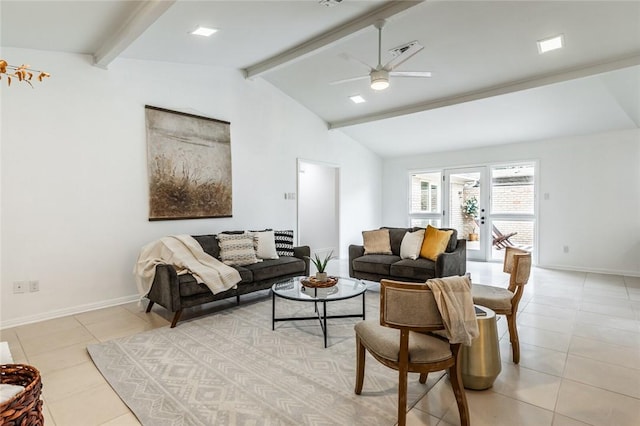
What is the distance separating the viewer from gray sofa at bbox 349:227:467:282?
13.4ft

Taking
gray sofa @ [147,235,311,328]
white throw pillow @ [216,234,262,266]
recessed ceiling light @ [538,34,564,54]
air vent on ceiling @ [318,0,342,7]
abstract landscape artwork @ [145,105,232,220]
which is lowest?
gray sofa @ [147,235,311,328]

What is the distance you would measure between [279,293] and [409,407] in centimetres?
150

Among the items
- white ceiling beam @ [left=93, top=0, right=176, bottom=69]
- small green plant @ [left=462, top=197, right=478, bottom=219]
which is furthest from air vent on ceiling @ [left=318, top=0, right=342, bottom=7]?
small green plant @ [left=462, top=197, right=478, bottom=219]

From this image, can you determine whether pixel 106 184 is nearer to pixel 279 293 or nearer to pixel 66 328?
pixel 66 328

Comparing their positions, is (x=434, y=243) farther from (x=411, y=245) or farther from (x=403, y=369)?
Result: (x=403, y=369)

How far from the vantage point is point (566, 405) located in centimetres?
201

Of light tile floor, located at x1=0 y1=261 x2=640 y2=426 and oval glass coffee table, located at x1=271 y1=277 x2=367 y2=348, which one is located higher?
oval glass coffee table, located at x1=271 y1=277 x2=367 y2=348

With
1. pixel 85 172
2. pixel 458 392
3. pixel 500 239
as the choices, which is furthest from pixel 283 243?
pixel 500 239

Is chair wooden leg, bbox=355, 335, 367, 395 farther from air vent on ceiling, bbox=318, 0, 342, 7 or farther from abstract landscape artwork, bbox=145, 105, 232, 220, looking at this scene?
abstract landscape artwork, bbox=145, 105, 232, 220

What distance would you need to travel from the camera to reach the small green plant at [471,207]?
706cm

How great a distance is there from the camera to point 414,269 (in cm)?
414

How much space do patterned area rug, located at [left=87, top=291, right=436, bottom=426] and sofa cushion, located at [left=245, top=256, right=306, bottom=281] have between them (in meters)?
0.68

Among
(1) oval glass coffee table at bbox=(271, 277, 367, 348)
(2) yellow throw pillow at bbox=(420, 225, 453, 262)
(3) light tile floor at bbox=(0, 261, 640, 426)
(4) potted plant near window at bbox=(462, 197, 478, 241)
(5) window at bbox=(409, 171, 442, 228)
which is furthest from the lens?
(5) window at bbox=(409, 171, 442, 228)

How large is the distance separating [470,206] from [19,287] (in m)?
7.26
